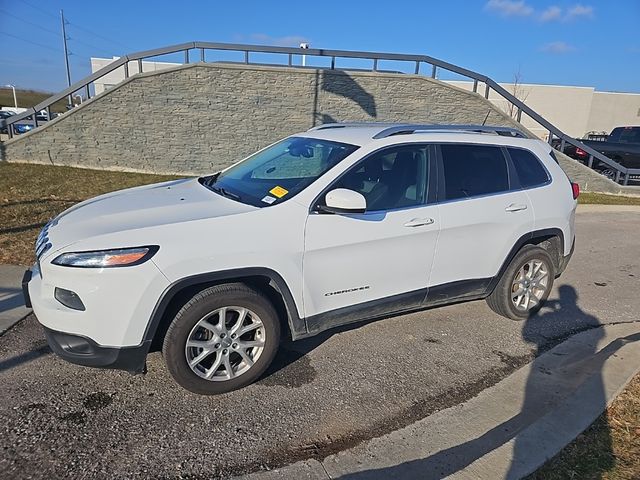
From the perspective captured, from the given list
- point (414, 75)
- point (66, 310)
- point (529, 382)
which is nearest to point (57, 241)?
point (66, 310)

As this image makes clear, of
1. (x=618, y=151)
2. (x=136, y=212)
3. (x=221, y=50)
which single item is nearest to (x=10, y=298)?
(x=136, y=212)

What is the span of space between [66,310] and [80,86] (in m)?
11.6

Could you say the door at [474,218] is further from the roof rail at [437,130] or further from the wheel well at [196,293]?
the wheel well at [196,293]

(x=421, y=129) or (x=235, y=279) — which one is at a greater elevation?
(x=421, y=129)

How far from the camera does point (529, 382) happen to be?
327 cm

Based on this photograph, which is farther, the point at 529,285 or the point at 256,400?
the point at 529,285

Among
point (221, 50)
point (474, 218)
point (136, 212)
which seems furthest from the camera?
point (221, 50)

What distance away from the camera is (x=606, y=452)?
7.93ft

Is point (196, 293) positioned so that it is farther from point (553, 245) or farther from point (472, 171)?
point (553, 245)

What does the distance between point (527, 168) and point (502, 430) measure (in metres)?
2.62

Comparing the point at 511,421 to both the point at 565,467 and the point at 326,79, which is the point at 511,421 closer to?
the point at 565,467

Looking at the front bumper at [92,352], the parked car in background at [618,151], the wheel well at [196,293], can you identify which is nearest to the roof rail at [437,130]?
the wheel well at [196,293]

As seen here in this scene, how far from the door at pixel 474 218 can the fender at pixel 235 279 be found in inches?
50.6

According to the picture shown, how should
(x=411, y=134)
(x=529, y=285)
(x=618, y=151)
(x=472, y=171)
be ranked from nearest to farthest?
(x=411, y=134), (x=472, y=171), (x=529, y=285), (x=618, y=151)
